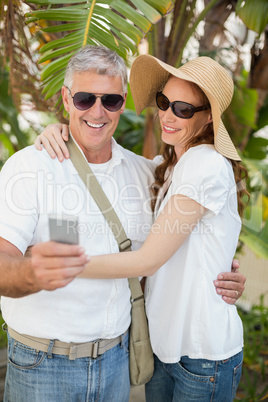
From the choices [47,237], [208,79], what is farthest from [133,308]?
[208,79]

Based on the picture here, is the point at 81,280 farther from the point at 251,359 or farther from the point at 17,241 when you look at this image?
the point at 251,359

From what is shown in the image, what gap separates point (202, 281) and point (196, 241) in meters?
0.18

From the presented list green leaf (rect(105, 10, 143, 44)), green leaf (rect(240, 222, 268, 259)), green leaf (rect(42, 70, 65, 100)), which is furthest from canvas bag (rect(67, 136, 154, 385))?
green leaf (rect(240, 222, 268, 259))

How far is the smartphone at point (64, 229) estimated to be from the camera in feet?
3.34

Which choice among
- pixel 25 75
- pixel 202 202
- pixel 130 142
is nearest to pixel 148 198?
pixel 202 202

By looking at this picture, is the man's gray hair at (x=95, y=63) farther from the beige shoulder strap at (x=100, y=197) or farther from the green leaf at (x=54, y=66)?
the green leaf at (x=54, y=66)

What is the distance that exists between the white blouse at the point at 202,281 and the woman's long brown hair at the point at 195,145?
0.39 ft

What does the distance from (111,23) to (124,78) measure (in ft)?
1.95

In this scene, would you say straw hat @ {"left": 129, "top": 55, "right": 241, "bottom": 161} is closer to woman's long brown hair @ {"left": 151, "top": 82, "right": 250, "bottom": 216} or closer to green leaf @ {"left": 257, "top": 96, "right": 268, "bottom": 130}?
woman's long brown hair @ {"left": 151, "top": 82, "right": 250, "bottom": 216}

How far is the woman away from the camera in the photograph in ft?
5.64

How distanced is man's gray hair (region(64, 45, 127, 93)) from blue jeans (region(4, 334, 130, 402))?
48.1 inches

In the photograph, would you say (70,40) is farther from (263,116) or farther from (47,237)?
(263,116)

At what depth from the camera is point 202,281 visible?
184 centimetres

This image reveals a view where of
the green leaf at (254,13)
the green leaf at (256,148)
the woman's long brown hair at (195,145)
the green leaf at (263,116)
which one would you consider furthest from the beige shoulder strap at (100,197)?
the green leaf at (263,116)
